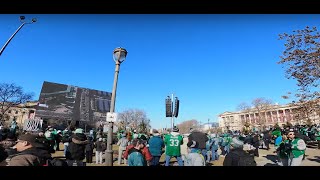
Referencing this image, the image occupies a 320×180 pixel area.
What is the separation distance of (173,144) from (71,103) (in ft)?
113

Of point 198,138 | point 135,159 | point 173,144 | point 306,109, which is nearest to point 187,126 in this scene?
point 306,109

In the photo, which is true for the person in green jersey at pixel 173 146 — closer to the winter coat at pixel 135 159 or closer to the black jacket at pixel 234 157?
the winter coat at pixel 135 159

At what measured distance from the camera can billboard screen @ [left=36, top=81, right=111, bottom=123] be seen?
36131mm

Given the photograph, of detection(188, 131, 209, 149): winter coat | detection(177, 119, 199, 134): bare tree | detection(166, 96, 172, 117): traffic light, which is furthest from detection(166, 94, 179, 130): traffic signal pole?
detection(177, 119, 199, 134): bare tree

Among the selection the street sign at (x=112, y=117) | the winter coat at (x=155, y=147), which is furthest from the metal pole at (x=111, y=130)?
the winter coat at (x=155, y=147)

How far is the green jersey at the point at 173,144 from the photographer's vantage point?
851cm

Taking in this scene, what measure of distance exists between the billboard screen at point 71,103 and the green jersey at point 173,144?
1254 inches

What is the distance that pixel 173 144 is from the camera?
859 cm

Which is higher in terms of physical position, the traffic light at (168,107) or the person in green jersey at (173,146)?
the traffic light at (168,107)
